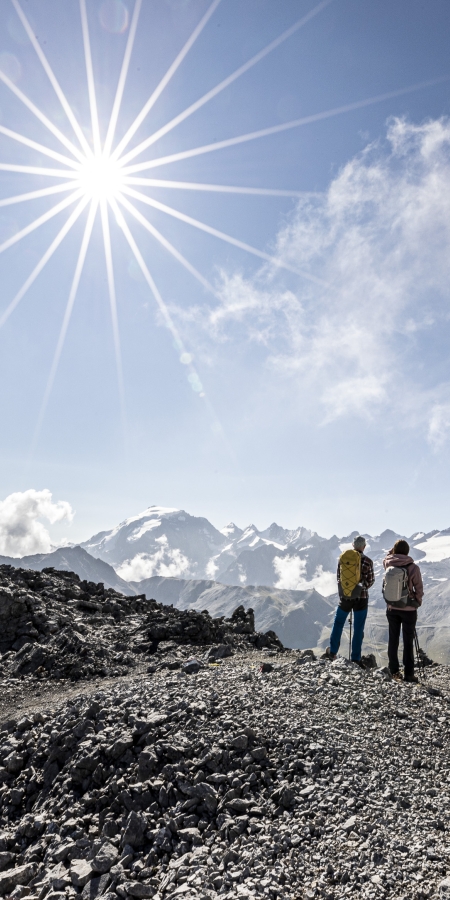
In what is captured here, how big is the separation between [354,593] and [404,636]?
2208mm

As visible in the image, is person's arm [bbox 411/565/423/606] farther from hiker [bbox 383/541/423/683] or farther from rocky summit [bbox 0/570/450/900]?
rocky summit [bbox 0/570/450/900]

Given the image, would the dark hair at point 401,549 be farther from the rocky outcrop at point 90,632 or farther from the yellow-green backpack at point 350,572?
the rocky outcrop at point 90,632

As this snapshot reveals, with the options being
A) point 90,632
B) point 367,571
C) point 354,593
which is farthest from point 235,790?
point 90,632

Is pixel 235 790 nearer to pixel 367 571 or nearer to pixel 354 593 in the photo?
pixel 354 593

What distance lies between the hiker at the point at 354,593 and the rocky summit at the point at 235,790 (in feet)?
8.49

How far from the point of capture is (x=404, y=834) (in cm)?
693

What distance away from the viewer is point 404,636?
47.9 ft

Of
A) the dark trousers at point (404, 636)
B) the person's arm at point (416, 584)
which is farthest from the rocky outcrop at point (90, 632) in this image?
the person's arm at point (416, 584)

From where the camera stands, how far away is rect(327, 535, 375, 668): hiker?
16.5 metres

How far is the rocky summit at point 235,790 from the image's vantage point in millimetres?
6688

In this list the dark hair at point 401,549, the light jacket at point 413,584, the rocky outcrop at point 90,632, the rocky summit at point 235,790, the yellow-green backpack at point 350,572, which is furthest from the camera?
the rocky outcrop at point 90,632

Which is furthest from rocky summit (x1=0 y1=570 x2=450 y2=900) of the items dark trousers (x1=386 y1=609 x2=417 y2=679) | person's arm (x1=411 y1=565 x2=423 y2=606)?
person's arm (x1=411 y1=565 x2=423 y2=606)

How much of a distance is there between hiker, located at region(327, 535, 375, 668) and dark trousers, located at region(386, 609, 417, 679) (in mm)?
1093

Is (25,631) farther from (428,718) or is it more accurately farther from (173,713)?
(428,718)
